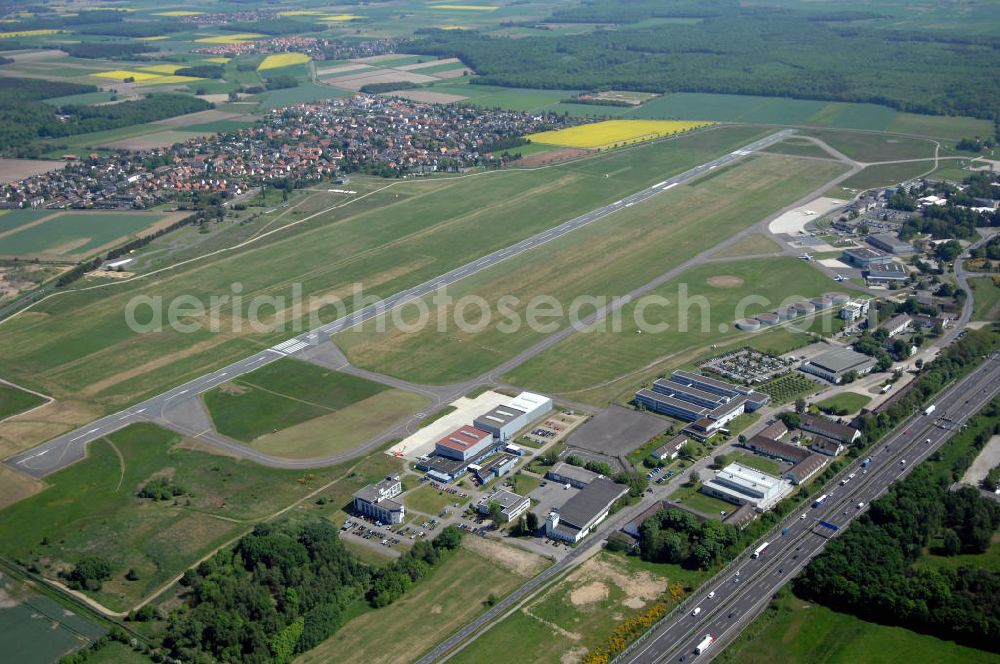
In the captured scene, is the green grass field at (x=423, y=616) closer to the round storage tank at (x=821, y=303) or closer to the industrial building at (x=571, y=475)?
the industrial building at (x=571, y=475)

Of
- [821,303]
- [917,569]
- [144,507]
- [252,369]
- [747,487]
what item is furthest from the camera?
[821,303]

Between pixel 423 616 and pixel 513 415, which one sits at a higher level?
pixel 513 415

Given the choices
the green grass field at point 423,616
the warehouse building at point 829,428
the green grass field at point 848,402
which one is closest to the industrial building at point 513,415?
the green grass field at point 423,616

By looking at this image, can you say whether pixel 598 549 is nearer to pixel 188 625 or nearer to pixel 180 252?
pixel 188 625

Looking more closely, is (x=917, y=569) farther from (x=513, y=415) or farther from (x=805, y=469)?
(x=513, y=415)

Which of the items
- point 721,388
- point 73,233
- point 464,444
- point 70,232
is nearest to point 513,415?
point 464,444

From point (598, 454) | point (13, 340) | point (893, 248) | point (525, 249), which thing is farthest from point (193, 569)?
point (893, 248)
